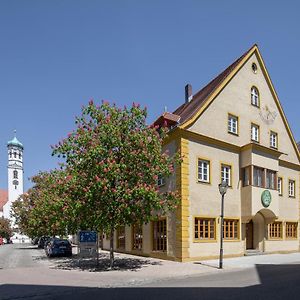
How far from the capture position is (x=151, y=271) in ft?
56.0

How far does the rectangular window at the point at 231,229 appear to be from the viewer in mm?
23688

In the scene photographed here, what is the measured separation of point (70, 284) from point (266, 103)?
2061 centimetres

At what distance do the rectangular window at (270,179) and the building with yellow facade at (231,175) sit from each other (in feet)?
0.09

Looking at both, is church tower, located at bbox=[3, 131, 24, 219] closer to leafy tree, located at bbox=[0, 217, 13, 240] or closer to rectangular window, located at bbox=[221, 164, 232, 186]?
leafy tree, located at bbox=[0, 217, 13, 240]

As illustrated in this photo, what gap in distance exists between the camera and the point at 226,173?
24.4 m

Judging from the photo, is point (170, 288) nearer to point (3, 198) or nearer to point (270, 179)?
point (270, 179)

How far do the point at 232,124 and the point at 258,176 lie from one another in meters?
3.93

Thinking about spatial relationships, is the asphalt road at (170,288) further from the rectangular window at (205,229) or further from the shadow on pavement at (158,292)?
the rectangular window at (205,229)

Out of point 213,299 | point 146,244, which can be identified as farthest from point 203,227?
point 213,299

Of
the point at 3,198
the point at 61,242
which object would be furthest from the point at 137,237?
the point at 3,198

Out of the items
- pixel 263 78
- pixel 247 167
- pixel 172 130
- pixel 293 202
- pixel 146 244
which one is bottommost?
pixel 146 244

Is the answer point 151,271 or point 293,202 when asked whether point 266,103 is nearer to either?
point 293,202

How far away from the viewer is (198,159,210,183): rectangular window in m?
22.9

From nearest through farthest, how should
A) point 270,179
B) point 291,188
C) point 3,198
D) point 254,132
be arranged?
point 270,179 < point 254,132 < point 291,188 < point 3,198
